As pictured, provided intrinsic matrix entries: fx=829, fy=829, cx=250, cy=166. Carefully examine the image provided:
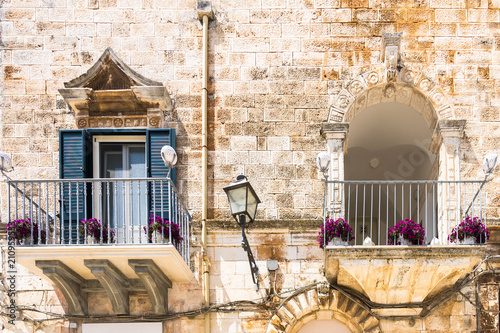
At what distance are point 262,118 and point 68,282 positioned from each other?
141 inches

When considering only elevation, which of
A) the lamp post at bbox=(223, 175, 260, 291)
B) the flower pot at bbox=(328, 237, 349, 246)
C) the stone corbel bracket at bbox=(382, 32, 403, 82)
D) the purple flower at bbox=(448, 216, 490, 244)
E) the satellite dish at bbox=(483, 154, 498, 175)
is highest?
the stone corbel bracket at bbox=(382, 32, 403, 82)

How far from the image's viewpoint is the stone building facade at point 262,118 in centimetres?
1139

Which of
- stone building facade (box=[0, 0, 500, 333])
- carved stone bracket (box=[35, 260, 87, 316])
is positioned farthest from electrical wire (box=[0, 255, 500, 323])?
carved stone bracket (box=[35, 260, 87, 316])

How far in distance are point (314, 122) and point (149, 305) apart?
3509mm

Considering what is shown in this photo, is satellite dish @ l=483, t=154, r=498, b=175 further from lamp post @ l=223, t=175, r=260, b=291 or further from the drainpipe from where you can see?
the drainpipe

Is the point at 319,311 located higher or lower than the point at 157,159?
lower

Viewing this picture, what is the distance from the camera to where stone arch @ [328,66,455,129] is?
1202 cm

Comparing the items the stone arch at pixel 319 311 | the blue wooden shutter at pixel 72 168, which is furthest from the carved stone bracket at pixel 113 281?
the stone arch at pixel 319 311

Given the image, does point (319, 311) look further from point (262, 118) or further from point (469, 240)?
point (262, 118)

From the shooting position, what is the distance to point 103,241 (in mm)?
10945

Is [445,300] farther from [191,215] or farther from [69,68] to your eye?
[69,68]

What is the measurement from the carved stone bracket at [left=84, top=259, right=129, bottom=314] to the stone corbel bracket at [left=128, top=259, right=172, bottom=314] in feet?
1.17

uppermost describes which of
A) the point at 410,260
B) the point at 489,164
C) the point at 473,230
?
the point at 489,164

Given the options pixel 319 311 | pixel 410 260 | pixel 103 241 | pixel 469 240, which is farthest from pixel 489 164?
pixel 103 241
